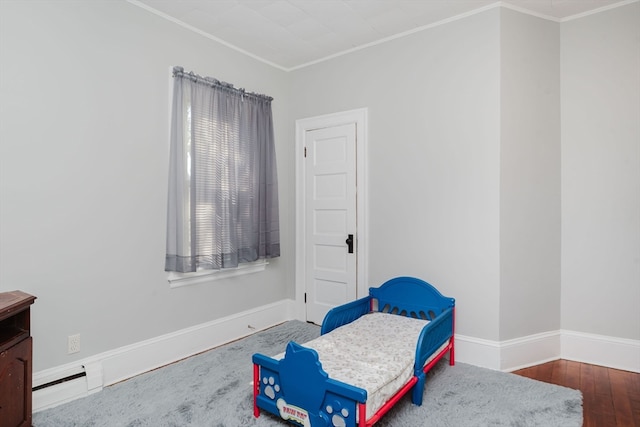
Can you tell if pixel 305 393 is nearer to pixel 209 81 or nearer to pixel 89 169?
pixel 89 169

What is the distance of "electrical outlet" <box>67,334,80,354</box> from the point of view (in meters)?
2.44

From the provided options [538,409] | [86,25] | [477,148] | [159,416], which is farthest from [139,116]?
[538,409]

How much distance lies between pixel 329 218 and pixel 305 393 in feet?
6.73

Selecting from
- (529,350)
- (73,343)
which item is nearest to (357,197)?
(529,350)

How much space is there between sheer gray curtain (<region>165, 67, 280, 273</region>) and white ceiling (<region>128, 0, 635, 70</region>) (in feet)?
1.48

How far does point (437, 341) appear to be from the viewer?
103 inches

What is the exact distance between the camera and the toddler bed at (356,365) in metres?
1.86

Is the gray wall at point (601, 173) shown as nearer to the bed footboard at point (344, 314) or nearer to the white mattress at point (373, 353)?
the white mattress at point (373, 353)

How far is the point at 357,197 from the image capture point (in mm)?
3555

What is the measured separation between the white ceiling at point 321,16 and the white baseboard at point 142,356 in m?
2.56

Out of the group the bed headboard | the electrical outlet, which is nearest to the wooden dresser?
the electrical outlet

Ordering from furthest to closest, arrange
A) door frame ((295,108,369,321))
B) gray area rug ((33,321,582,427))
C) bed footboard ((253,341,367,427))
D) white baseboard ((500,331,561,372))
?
door frame ((295,108,369,321)), white baseboard ((500,331,561,372)), gray area rug ((33,321,582,427)), bed footboard ((253,341,367,427))

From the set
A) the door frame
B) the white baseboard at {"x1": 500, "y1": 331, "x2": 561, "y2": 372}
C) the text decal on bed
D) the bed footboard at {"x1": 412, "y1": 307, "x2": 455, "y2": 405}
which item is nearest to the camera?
the text decal on bed

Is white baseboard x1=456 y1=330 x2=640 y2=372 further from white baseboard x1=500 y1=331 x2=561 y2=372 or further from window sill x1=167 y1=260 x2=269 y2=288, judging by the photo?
window sill x1=167 y1=260 x2=269 y2=288
